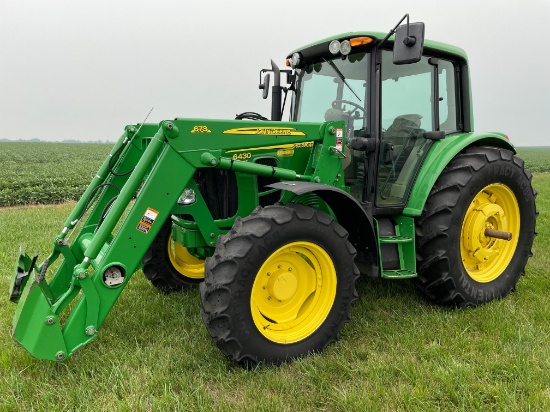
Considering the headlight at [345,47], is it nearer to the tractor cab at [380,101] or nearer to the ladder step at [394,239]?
the tractor cab at [380,101]

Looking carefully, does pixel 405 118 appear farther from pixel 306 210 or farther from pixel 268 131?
pixel 306 210

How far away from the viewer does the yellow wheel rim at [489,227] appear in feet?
12.8

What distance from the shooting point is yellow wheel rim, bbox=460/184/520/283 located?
3912 mm

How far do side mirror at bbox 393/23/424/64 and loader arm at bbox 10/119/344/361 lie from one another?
74 centimetres

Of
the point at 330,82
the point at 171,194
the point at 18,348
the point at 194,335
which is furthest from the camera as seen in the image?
the point at 330,82

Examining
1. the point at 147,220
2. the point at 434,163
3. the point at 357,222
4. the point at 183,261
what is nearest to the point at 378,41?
the point at 434,163

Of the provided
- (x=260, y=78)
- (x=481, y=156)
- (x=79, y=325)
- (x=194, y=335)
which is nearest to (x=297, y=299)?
(x=194, y=335)

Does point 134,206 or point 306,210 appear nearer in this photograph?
point 134,206

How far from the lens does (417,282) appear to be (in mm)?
3760

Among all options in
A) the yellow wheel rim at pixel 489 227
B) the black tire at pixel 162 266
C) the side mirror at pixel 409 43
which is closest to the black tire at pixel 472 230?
the yellow wheel rim at pixel 489 227

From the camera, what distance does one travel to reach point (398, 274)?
351cm

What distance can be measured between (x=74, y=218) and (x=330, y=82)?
2493mm

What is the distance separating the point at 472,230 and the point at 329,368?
1921 mm

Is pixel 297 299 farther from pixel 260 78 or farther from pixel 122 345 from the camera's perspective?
pixel 260 78
